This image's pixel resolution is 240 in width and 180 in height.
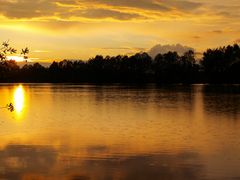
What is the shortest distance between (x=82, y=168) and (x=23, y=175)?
8.51 feet

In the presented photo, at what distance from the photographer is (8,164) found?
21.7 metres

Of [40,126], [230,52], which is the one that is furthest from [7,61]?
[230,52]

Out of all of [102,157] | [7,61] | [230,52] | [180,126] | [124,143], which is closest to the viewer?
[7,61]

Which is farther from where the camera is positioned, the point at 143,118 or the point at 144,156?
the point at 143,118

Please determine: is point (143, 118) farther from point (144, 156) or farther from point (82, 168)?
point (82, 168)

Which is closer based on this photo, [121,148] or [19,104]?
[121,148]

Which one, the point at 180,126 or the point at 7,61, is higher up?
the point at 7,61

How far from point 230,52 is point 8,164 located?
569 ft

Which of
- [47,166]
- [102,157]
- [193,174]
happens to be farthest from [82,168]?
[193,174]

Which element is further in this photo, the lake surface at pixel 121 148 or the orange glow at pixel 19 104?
the orange glow at pixel 19 104

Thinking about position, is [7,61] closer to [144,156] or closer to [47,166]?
[47,166]

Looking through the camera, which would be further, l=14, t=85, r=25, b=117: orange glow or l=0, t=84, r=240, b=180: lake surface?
l=14, t=85, r=25, b=117: orange glow

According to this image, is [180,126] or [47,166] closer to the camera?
[47,166]

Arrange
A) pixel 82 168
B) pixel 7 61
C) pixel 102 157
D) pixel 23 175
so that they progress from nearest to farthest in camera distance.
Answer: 1. pixel 7 61
2. pixel 23 175
3. pixel 82 168
4. pixel 102 157
